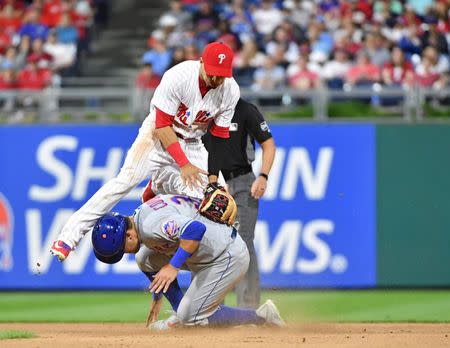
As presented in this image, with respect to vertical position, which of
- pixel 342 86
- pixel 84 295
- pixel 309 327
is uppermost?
pixel 342 86

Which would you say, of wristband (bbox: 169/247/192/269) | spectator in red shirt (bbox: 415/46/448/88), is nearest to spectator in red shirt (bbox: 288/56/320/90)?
spectator in red shirt (bbox: 415/46/448/88)

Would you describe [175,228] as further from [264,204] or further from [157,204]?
[264,204]

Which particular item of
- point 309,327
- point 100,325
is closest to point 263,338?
point 309,327

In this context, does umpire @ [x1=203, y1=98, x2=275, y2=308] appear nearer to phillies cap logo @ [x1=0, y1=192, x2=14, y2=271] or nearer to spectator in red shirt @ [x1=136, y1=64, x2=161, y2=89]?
phillies cap logo @ [x1=0, y1=192, x2=14, y2=271]

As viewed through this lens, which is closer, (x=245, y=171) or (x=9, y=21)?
(x=245, y=171)

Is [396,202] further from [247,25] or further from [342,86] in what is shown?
[247,25]

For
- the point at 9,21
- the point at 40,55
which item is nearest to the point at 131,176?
the point at 40,55
